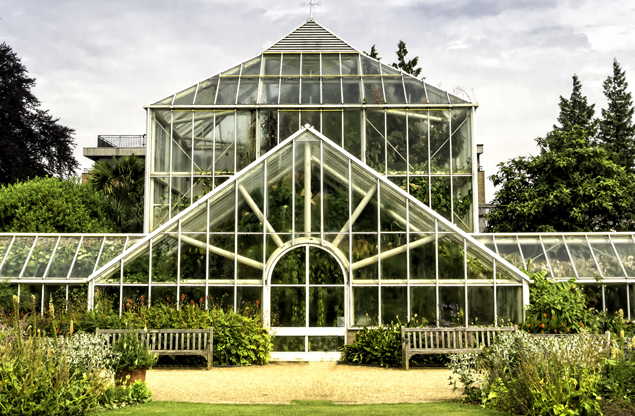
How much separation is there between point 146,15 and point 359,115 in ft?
26.5

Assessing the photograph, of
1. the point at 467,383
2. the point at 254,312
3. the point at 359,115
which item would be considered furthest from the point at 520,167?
the point at 467,383

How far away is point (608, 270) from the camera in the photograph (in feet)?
53.6

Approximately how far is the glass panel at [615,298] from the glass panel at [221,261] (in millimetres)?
9739

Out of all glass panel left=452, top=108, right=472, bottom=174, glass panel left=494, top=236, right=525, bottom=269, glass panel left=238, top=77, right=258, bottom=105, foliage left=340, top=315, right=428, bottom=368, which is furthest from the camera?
glass panel left=238, top=77, right=258, bottom=105

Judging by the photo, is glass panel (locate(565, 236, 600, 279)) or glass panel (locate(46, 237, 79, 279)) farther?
glass panel (locate(565, 236, 600, 279))

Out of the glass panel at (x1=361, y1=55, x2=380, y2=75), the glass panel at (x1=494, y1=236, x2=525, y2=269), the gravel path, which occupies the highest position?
the glass panel at (x1=361, y1=55, x2=380, y2=75)

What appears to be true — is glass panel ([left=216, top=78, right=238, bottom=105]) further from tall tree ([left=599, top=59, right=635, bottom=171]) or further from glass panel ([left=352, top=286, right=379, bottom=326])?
tall tree ([left=599, top=59, right=635, bottom=171])

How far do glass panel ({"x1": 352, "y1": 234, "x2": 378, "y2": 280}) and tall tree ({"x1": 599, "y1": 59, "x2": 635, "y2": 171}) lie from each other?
1054 inches

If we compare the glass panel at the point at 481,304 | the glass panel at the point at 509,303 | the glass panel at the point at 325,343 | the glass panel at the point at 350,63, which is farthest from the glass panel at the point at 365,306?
the glass panel at the point at 350,63

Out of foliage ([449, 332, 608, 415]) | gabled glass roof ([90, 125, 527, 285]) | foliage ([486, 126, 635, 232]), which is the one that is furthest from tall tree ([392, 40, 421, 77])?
foliage ([449, 332, 608, 415])

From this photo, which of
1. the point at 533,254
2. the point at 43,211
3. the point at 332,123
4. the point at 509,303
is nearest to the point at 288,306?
the point at 509,303

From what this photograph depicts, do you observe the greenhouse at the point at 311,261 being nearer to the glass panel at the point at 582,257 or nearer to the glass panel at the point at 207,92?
the glass panel at the point at 582,257

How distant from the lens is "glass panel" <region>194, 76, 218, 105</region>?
20.9 m

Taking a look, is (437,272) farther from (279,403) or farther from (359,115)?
(359,115)
